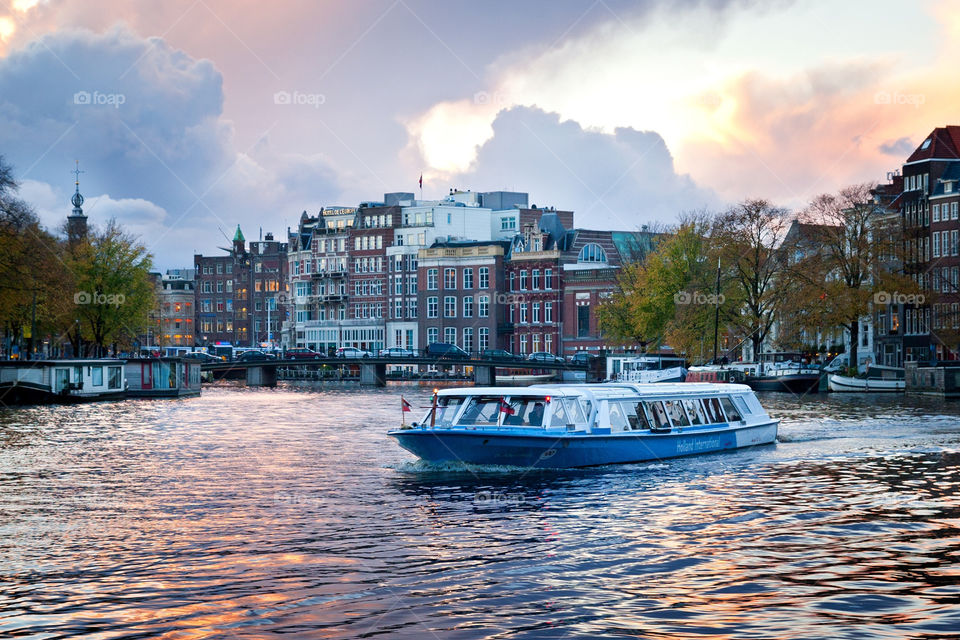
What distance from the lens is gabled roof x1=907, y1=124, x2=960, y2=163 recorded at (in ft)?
350

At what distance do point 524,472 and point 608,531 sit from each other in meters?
9.67

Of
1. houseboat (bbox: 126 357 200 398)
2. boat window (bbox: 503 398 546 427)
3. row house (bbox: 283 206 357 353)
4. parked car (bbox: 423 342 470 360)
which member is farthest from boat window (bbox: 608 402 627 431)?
row house (bbox: 283 206 357 353)

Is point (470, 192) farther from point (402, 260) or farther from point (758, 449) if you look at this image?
point (758, 449)

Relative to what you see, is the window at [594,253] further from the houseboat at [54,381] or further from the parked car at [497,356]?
the houseboat at [54,381]

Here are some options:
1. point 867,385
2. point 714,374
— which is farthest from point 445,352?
point 867,385

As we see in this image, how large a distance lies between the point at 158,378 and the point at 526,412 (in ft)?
215

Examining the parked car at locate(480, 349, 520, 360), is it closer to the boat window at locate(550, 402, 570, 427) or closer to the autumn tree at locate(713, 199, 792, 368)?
the autumn tree at locate(713, 199, 792, 368)

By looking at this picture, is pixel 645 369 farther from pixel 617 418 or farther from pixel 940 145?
pixel 617 418

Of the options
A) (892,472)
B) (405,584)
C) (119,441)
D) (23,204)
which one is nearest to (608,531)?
(405,584)

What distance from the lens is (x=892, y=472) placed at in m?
37.1

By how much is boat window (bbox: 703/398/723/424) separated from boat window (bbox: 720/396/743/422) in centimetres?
51

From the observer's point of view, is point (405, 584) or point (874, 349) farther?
point (874, 349)

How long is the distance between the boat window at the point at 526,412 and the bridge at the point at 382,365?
7406cm

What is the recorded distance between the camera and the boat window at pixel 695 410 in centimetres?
4306
